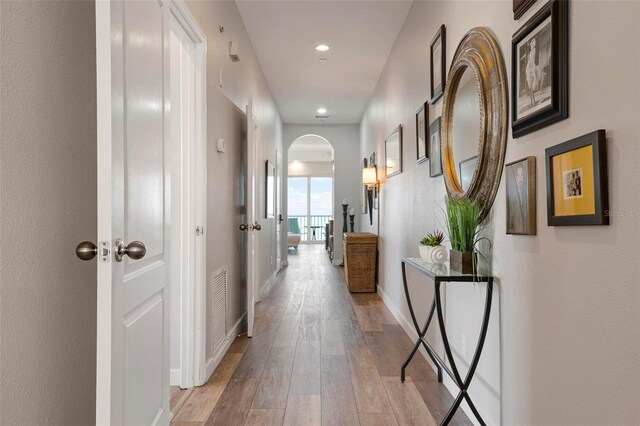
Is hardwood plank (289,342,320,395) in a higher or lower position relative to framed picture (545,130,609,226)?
lower

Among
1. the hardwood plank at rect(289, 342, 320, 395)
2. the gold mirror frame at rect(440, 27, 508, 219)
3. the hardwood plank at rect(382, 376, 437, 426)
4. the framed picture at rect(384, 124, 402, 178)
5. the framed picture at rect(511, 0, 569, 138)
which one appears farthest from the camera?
the framed picture at rect(384, 124, 402, 178)

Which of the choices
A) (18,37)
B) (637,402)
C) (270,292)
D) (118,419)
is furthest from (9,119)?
(270,292)

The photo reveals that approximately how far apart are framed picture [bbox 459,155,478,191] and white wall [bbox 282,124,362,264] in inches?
239

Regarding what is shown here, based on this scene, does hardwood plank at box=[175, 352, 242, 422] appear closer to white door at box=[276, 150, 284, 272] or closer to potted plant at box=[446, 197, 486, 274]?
potted plant at box=[446, 197, 486, 274]

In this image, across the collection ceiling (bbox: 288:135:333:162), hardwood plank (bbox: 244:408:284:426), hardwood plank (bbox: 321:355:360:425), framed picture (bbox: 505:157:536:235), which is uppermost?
ceiling (bbox: 288:135:333:162)

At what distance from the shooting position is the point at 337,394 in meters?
2.48

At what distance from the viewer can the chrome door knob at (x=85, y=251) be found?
1179 millimetres

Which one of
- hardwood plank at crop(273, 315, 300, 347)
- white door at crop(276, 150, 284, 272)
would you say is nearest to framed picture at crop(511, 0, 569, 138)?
hardwood plank at crop(273, 315, 300, 347)

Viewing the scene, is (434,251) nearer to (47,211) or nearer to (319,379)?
(319,379)

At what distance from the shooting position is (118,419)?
1.30 m

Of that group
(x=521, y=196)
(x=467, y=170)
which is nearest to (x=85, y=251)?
(x=521, y=196)

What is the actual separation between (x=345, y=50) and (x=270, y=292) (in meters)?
3.16

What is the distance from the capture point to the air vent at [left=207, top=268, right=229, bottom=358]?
9.37 feet

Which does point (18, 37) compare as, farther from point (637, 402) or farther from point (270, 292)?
point (270, 292)
